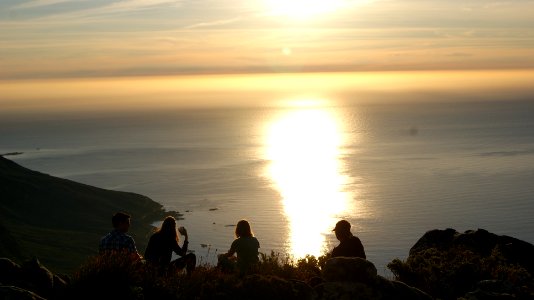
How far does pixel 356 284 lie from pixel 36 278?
6.68 metres

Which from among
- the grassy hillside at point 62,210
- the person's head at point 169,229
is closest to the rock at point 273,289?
the person's head at point 169,229

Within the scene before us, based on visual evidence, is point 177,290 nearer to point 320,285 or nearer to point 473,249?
point 320,285

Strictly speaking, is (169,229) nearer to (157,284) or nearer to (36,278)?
(157,284)

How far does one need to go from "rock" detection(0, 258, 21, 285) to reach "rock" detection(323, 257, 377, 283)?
651 cm

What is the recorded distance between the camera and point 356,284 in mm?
13242

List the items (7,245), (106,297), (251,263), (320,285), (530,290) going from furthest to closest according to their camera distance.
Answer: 1. (7,245)
2. (251,263)
3. (530,290)
4. (320,285)
5. (106,297)

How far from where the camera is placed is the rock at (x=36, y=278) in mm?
13641

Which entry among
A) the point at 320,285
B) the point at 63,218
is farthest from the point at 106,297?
the point at 63,218

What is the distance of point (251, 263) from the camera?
15.7m

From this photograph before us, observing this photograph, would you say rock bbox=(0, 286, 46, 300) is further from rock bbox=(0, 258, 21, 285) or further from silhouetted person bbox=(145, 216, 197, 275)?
silhouetted person bbox=(145, 216, 197, 275)

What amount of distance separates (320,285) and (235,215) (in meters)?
130

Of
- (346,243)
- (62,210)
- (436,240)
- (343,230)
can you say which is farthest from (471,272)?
(62,210)

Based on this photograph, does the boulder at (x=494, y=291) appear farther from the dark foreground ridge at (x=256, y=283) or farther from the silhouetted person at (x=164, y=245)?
the silhouetted person at (x=164, y=245)

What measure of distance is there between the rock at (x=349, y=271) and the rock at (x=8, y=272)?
651 cm
